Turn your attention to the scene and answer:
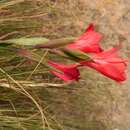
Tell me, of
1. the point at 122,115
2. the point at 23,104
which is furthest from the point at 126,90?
the point at 23,104

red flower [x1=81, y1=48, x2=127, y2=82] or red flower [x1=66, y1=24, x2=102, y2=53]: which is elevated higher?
red flower [x1=66, y1=24, x2=102, y2=53]

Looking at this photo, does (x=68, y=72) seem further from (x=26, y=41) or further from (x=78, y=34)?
(x=78, y=34)

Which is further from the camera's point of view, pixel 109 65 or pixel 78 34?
pixel 78 34

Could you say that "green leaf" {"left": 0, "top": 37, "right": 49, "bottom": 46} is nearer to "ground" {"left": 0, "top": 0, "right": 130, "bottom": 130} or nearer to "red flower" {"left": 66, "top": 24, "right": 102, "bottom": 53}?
"red flower" {"left": 66, "top": 24, "right": 102, "bottom": 53}

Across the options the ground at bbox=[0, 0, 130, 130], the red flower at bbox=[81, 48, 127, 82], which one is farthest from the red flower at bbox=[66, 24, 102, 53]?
the ground at bbox=[0, 0, 130, 130]

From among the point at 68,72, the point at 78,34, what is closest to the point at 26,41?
the point at 68,72

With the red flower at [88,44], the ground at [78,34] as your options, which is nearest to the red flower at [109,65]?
the red flower at [88,44]

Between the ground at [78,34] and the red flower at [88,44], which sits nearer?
the red flower at [88,44]

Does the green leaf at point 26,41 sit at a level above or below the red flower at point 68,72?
above

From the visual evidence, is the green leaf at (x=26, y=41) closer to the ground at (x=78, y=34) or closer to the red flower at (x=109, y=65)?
the red flower at (x=109, y=65)
